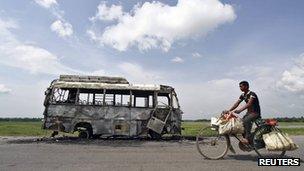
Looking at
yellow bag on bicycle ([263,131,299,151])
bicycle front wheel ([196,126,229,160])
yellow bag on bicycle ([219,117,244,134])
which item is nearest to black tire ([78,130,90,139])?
bicycle front wheel ([196,126,229,160])

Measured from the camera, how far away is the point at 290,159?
10.3m

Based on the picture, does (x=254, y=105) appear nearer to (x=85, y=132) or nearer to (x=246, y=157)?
(x=246, y=157)

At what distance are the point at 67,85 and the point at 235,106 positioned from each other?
10.3 meters

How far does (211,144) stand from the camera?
36.0 feet

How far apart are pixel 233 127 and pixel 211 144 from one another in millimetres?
803

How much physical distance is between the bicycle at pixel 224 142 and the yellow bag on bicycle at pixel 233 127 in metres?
0.17

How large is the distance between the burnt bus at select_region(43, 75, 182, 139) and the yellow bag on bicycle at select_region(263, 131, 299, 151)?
8.94 meters

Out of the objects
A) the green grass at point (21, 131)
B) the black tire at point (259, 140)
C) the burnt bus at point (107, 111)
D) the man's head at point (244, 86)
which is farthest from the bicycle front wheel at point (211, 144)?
the green grass at point (21, 131)

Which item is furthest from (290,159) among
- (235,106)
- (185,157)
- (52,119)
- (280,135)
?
(52,119)

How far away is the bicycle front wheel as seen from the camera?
1070cm

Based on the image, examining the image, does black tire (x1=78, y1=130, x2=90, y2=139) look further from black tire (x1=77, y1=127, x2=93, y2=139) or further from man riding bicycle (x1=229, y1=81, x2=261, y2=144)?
man riding bicycle (x1=229, y1=81, x2=261, y2=144)

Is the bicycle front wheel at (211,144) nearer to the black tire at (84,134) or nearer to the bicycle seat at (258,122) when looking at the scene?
the bicycle seat at (258,122)

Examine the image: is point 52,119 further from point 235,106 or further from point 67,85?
point 235,106

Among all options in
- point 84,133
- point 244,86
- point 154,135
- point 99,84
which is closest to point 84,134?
point 84,133
